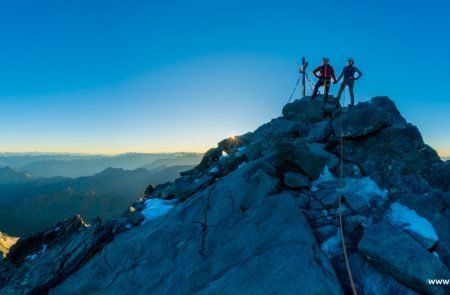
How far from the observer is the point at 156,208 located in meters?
20.6

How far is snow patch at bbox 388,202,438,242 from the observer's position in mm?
12359

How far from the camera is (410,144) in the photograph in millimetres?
18766

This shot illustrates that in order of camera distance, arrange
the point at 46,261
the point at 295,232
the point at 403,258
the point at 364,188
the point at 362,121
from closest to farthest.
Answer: the point at 403,258
the point at 295,232
the point at 364,188
the point at 46,261
the point at 362,121

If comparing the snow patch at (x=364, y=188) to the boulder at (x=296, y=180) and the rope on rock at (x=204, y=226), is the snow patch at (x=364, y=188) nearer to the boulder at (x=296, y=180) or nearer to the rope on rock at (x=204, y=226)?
the boulder at (x=296, y=180)

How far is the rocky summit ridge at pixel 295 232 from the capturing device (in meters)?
11.1

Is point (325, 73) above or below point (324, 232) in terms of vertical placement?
above

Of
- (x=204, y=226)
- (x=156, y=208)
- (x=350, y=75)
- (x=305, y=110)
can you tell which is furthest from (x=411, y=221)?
(x=305, y=110)

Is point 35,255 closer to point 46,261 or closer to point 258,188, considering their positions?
point 46,261

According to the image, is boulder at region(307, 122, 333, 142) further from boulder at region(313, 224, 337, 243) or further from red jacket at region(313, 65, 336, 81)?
boulder at region(313, 224, 337, 243)

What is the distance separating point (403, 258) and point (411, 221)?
277 centimetres

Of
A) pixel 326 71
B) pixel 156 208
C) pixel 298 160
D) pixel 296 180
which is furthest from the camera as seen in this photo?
pixel 326 71

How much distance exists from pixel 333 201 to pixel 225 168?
9.22 metres

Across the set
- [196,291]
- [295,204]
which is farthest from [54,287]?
[295,204]

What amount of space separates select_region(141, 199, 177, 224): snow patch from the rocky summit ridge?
133 millimetres
